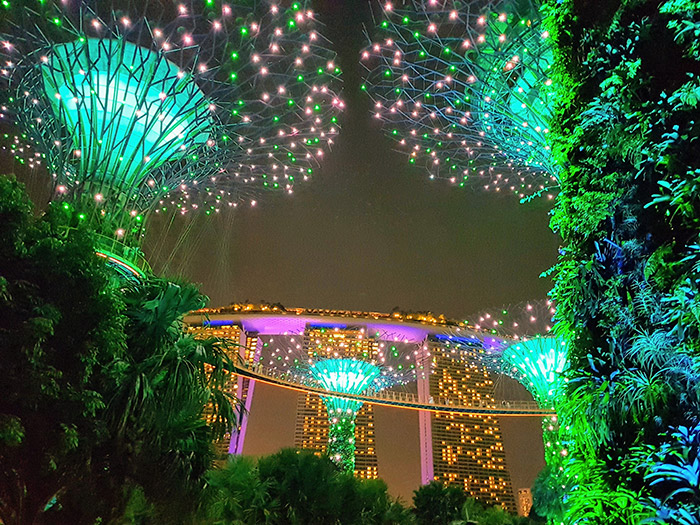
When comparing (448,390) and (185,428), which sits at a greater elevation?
(448,390)

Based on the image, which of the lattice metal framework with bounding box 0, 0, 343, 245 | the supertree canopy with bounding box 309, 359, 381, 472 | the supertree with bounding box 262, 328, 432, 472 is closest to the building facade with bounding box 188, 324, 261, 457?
the supertree with bounding box 262, 328, 432, 472

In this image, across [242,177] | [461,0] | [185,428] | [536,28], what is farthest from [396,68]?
[185,428]

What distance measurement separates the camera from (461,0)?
480 inches

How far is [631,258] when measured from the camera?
3.65m

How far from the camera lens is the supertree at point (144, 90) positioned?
12.1 metres

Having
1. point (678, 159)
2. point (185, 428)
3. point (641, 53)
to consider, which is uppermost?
point (641, 53)

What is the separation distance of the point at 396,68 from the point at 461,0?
96.5 inches

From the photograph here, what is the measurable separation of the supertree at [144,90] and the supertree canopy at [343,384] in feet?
54.4

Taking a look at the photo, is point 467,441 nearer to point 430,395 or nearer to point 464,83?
point 430,395

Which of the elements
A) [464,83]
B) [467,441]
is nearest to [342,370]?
[464,83]

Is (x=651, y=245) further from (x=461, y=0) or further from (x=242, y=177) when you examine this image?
(x=242, y=177)

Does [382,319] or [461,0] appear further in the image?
[382,319]

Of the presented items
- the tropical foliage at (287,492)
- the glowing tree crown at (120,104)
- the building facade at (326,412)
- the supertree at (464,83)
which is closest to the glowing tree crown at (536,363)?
the supertree at (464,83)

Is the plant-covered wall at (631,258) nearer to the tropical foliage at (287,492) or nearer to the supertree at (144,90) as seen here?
the supertree at (144,90)
